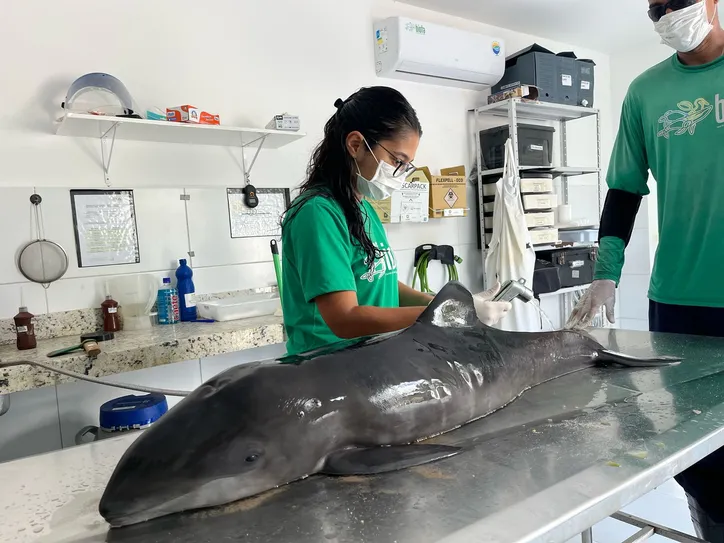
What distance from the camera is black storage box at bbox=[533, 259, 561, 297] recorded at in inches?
159

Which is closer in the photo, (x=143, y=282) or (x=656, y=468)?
(x=656, y=468)

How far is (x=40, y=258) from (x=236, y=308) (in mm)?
982

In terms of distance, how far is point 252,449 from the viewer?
2.86 feet

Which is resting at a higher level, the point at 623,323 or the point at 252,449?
the point at 252,449

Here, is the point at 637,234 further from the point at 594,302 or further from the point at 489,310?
the point at 489,310

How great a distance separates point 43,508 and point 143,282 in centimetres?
215

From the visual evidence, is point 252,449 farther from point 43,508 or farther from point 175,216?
point 175,216

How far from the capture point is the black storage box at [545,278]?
405cm

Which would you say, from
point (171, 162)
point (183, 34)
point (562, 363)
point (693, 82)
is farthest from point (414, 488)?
point (183, 34)

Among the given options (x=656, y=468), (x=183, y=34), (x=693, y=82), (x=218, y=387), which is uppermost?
(x=183, y=34)

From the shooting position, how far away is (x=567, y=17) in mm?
4465

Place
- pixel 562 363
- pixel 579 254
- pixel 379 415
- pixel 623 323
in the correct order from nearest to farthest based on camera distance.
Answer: pixel 379 415 → pixel 562 363 → pixel 579 254 → pixel 623 323

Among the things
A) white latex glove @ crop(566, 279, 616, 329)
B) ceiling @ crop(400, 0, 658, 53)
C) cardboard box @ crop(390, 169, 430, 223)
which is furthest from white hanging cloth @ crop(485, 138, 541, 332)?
white latex glove @ crop(566, 279, 616, 329)

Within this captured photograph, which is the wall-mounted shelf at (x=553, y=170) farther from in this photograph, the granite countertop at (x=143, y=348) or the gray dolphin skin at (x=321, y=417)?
the gray dolphin skin at (x=321, y=417)
